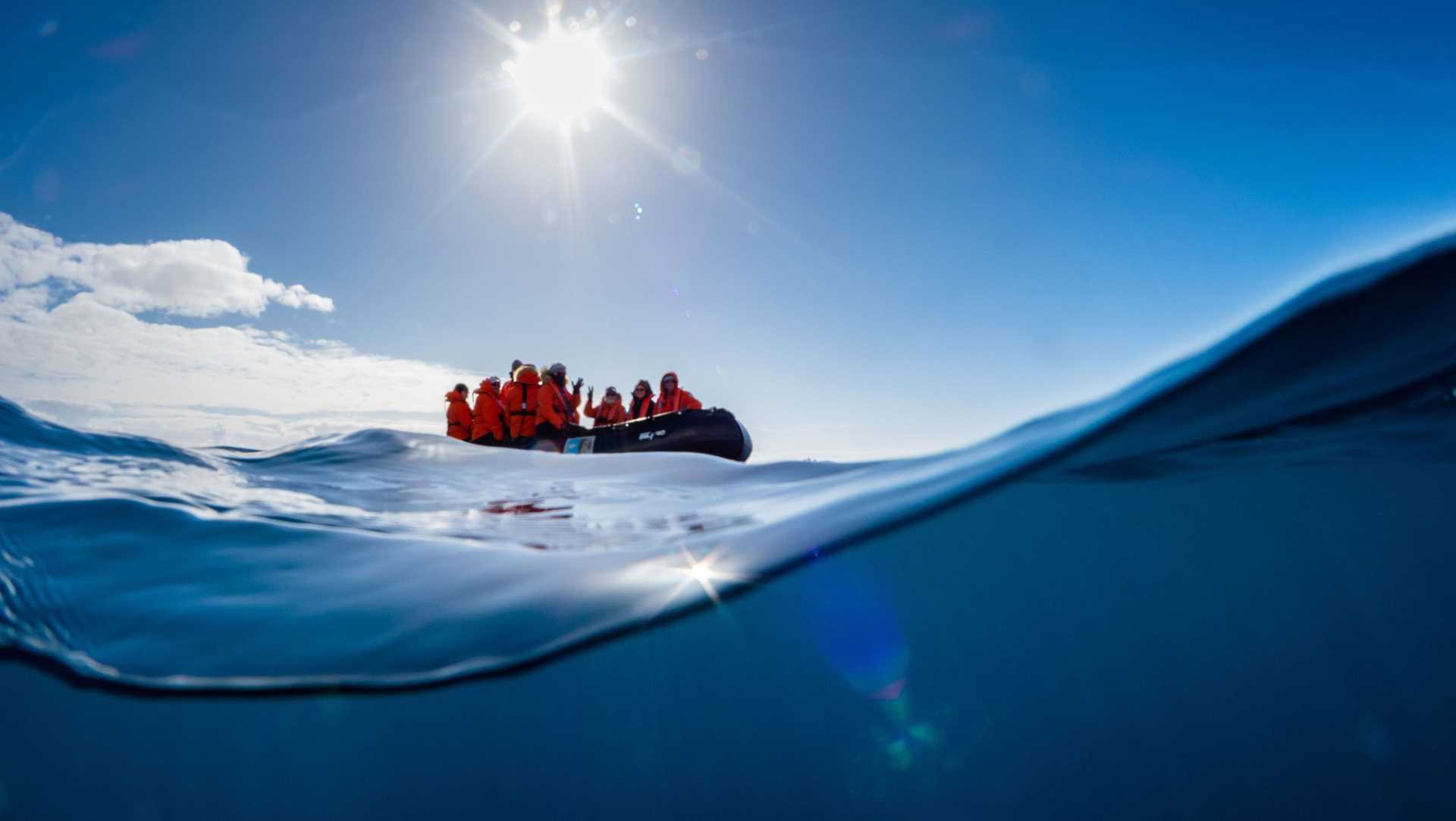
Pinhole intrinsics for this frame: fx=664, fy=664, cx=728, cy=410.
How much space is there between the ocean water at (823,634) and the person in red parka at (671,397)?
13190 mm

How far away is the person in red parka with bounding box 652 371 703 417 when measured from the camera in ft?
60.1

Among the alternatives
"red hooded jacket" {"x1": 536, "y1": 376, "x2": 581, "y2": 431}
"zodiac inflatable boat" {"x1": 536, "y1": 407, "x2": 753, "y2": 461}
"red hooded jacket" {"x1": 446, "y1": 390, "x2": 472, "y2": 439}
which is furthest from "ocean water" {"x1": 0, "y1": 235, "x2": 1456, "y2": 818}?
"red hooded jacket" {"x1": 446, "y1": 390, "x2": 472, "y2": 439}

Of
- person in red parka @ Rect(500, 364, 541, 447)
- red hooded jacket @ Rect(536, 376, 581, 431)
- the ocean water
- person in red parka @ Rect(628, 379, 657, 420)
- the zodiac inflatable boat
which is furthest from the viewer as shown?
person in red parka @ Rect(628, 379, 657, 420)

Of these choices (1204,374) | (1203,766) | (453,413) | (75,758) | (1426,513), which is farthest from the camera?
(453,413)

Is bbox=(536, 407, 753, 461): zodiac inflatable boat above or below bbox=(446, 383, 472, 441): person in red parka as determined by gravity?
below

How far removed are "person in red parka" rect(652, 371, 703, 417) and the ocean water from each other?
13.2 m

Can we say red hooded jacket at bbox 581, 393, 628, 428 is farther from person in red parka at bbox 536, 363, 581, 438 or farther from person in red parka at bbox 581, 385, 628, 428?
person in red parka at bbox 536, 363, 581, 438

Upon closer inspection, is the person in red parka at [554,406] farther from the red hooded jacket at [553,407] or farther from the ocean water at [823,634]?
the ocean water at [823,634]

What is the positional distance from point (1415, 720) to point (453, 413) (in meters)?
17.6

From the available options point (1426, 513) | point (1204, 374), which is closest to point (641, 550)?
point (1204, 374)

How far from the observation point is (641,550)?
3.65 meters

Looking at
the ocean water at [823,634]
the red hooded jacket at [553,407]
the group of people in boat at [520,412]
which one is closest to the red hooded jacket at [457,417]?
the group of people in boat at [520,412]

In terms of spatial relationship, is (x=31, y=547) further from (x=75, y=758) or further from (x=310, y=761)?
(x=310, y=761)

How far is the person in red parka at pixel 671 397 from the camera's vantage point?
1833 cm
